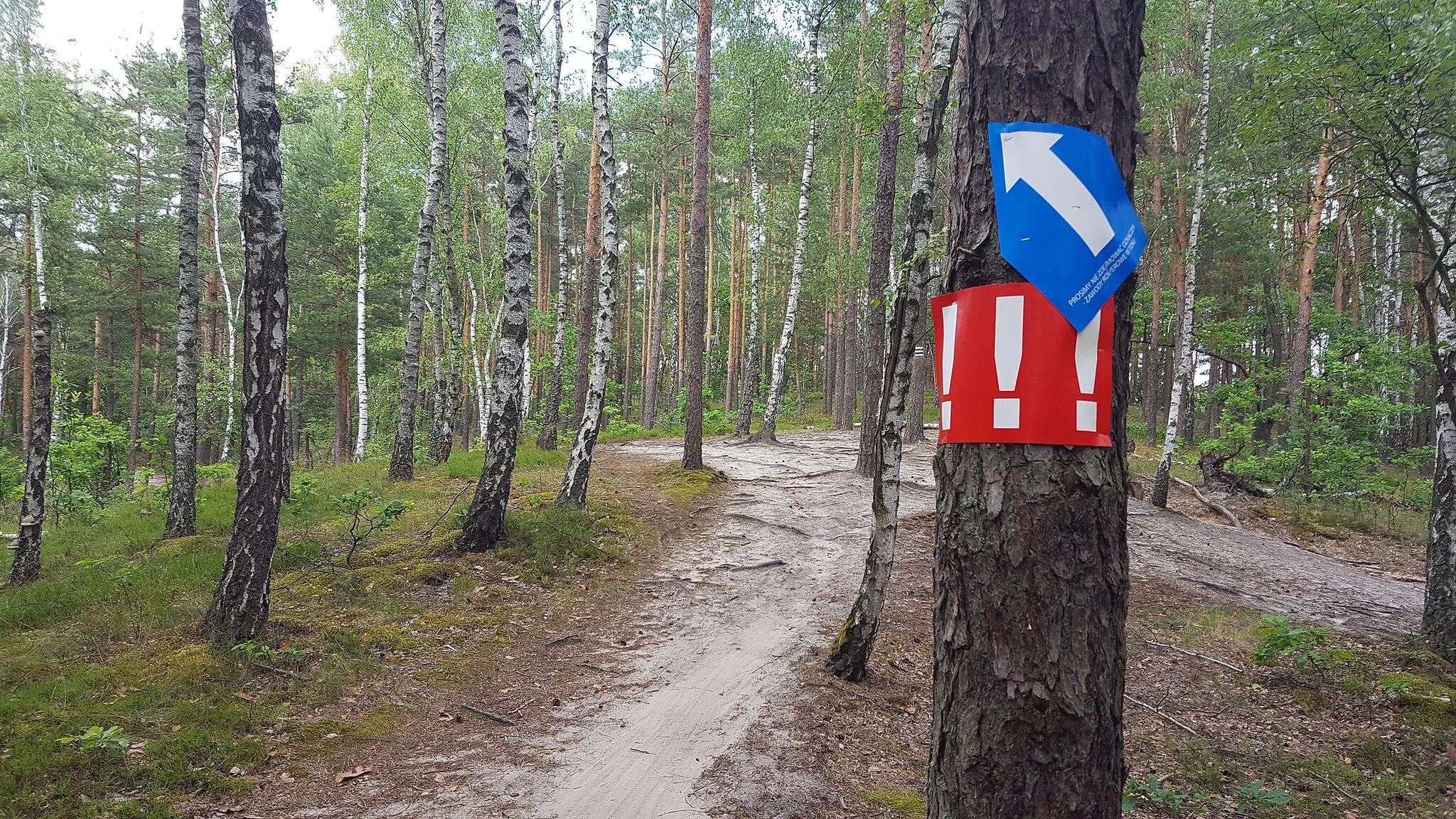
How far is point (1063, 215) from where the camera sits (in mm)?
1688

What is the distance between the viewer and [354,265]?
864 inches

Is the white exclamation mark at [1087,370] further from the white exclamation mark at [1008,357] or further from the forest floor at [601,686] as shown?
the forest floor at [601,686]

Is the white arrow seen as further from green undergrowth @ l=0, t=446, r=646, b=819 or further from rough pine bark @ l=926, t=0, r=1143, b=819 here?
green undergrowth @ l=0, t=446, r=646, b=819

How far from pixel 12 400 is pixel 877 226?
4314 centimetres

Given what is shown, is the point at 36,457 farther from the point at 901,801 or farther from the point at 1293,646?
the point at 1293,646

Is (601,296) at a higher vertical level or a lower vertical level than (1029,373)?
higher

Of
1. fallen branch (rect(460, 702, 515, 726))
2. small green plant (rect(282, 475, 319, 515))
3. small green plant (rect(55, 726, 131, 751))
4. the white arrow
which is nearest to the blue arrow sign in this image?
the white arrow

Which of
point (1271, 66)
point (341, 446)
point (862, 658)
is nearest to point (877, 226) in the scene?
point (1271, 66)

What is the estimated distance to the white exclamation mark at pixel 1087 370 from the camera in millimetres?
1671

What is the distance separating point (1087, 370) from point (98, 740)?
5.06 metres

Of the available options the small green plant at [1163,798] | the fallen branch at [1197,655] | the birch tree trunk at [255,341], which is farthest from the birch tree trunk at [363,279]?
the small green plant at [1163,798]

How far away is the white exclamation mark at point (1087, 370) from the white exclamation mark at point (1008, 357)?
150 millimetres

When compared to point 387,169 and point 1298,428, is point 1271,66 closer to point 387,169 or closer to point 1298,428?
point 1298,428

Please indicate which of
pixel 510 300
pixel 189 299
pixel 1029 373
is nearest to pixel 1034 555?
pixel 1029 373
